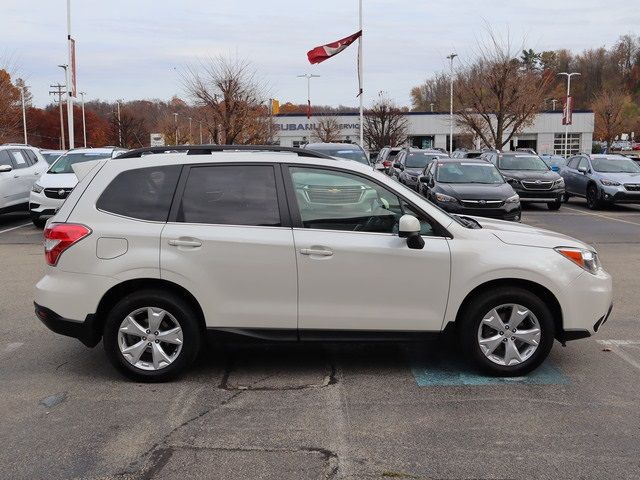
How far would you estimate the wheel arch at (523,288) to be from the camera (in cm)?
493

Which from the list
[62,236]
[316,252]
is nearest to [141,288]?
[62,236]

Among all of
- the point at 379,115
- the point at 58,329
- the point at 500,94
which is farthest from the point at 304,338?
the point at 379,115

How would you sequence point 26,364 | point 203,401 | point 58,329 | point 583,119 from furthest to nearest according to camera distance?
point 583,119 < point 26,364 < point 58,329 < point 203,401

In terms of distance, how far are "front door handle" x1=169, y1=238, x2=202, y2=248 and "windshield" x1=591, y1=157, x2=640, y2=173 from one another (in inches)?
710

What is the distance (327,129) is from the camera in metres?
59.8

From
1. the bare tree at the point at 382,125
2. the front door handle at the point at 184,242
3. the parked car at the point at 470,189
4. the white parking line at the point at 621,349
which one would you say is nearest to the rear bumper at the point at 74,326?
the front door handle at the point at 184,242

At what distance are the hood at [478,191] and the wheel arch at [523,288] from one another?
9704mm

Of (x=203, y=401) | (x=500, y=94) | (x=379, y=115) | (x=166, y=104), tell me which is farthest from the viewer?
(x=166, y=104)

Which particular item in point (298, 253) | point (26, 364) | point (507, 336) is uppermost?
point (298, 253)

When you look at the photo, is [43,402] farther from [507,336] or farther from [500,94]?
[500,94]

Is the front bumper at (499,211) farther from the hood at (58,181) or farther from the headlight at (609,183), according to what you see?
the hood at (58,181)

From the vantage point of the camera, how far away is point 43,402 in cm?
462

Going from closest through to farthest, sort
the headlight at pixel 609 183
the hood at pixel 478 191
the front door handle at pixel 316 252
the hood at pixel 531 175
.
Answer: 1. the front door handle at pixel 316 252
2. the hood at pixel 478 191
3. the headlight at pixel 609 183
4. the hood at pixel 531 175

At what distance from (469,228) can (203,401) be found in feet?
7.81
